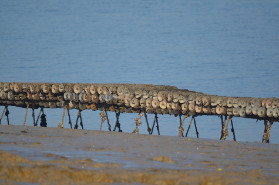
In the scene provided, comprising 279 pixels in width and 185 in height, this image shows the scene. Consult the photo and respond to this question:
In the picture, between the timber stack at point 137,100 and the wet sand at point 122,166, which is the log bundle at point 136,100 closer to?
the timber stack at point 137,100

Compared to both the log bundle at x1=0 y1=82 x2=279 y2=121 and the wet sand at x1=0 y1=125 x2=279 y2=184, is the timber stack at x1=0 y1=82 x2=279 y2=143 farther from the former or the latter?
the wet sand at x1=0 y1=125 x2=279 y2=184

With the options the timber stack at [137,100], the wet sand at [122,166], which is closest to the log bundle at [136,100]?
the timber stack at [137,100]

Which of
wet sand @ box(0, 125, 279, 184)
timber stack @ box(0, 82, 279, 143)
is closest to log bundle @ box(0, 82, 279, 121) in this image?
timber stack @ box(0, 82, 279, 143)

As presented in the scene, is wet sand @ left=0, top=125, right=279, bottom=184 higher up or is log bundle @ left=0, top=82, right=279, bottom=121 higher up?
log bundle @ left=0, top=82, right=279, bottom=121

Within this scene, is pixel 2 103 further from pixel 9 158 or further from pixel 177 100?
pixel 9 158

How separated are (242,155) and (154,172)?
Answer: 463 centimetres

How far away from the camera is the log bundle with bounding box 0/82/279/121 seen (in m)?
29.8

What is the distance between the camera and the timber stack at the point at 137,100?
1173 inches

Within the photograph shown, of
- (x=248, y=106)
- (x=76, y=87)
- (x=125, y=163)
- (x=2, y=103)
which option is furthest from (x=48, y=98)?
(x=125, y=163)

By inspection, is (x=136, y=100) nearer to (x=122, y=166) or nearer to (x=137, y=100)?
(x=137, y=100)

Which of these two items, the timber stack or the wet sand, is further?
the timber stack

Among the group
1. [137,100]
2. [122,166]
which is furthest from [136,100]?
[122,166]

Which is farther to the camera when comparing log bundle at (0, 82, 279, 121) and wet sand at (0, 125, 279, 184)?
log bundle at (0, 82, 279, 121)

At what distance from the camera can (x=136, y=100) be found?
33.0m
